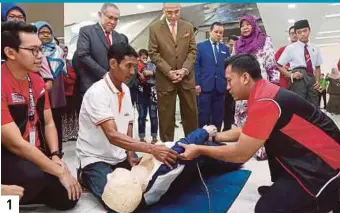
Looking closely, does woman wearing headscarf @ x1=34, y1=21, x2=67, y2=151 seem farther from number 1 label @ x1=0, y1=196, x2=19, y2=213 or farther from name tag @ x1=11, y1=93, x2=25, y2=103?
number 1 label @ x1=0, y1=196, x2=19, y2=213

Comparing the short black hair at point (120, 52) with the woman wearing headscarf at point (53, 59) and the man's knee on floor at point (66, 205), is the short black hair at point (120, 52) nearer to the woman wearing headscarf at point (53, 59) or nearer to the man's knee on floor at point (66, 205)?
the man's knee on floor at point (66, 205)

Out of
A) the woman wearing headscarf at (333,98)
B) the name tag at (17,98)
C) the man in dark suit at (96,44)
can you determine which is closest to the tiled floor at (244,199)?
the name tag at (17,98)

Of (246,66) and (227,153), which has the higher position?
(246,66)

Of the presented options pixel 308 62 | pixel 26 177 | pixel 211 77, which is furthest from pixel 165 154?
pixel 308 62

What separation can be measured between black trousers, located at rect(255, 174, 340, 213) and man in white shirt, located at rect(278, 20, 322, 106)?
3.90 ft

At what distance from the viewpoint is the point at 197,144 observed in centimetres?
147

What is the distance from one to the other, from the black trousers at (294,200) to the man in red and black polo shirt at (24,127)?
2.16 ft

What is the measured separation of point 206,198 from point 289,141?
0.50 meters

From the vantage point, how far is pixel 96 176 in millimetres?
1563

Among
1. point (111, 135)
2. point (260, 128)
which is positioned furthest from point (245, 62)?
point (111, 135)

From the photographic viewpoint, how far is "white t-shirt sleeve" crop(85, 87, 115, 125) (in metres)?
1.50

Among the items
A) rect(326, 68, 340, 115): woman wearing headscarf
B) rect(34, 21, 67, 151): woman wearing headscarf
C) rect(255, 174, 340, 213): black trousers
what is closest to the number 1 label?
rect(255, 174, 340, 213): black trousers

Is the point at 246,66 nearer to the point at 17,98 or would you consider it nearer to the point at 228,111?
the point at 17,98

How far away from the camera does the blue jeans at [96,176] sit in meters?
1.54
